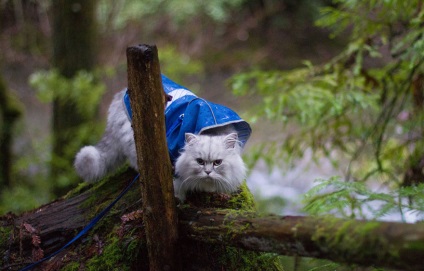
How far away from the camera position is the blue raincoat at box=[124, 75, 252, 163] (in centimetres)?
259

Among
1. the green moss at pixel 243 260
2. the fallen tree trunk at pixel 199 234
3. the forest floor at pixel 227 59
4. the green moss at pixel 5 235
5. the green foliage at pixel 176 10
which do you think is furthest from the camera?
the green foliage at pixel 176 10

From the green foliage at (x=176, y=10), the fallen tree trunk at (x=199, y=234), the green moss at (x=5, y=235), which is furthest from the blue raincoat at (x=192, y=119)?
the green foliage at (x=176, y=10)

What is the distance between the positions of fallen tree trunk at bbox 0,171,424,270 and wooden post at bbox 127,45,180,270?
12 cm

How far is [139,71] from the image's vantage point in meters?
2.01

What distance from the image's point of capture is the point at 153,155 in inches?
84.8

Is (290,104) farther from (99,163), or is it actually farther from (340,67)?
(99,163)

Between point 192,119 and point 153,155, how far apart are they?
513 mm

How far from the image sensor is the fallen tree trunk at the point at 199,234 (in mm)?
1525

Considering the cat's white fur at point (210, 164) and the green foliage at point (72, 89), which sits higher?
the green foliage at point (72, 89)

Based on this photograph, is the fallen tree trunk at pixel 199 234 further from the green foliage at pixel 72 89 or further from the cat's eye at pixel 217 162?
the green foliage at pixel 72 89

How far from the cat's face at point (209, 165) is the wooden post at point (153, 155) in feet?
0.73

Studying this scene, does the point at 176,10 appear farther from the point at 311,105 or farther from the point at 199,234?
the point at 199,234

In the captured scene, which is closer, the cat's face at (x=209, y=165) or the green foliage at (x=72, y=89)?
the cat's face at (x=209, y=165)

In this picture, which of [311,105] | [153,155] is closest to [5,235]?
[153,155]
